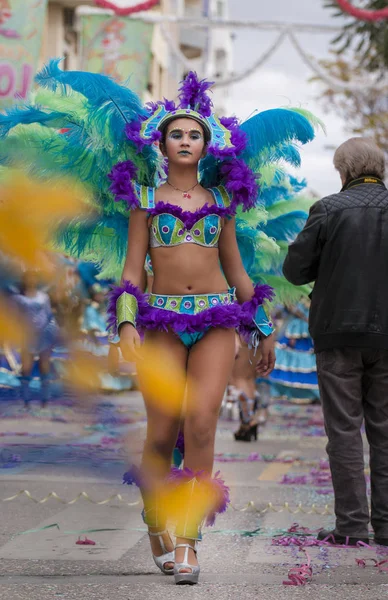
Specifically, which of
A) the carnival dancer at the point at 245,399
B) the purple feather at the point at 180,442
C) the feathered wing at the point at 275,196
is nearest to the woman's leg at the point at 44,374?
the purple feather at the point at 180,442

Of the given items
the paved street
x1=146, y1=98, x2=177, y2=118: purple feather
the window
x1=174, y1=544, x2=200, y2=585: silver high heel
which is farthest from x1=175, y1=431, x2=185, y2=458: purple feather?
the window

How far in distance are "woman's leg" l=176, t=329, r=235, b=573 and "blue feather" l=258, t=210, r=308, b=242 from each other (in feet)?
7.23

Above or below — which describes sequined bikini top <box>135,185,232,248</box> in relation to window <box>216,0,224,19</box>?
below

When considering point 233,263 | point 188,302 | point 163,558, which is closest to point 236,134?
point 233,263

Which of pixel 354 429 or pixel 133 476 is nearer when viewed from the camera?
pixel 133 476

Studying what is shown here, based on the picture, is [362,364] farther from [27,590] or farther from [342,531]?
[27,590]

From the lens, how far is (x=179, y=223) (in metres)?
4.45

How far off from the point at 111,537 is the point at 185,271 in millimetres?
1392

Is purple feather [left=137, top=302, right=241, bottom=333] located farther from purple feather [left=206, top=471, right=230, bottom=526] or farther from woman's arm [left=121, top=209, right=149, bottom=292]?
purple feather [left=206, top=471, right=230, bottom=526]

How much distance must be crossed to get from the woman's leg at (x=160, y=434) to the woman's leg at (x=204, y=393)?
63 millimetres

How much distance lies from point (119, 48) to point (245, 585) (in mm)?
13605

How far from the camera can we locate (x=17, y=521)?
554cm

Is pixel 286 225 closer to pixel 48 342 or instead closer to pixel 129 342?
pixel 129 342

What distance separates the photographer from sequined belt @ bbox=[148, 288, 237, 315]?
4.40m
